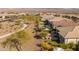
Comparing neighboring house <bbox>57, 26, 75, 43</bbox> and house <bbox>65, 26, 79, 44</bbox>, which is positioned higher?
neighboring house <bbox>57, 26, 75, 43</bbox>

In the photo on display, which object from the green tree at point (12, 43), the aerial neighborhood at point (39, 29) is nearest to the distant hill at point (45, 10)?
the aerial neighborhood at point (39, 29)

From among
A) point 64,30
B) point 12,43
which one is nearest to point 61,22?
point 64,30

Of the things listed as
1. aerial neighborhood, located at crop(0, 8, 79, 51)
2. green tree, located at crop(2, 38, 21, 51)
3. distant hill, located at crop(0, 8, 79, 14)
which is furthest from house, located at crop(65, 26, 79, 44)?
green tree, located at crop(2, 38, 21, 51)

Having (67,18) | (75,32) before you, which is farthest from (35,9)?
(75,32)

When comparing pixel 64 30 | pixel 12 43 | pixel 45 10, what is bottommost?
pixel 12 43

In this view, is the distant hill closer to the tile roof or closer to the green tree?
the tile roof

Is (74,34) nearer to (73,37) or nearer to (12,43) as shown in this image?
(73,37)

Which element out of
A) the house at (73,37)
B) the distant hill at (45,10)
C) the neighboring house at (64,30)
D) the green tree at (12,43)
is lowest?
the green tree at (12,43)

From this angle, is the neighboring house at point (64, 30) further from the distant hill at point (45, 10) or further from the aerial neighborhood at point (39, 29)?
the distant hill at point (45, 10)

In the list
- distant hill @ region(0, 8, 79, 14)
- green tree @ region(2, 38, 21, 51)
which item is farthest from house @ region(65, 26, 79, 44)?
green tree @ region(2, 38, 21, 51)

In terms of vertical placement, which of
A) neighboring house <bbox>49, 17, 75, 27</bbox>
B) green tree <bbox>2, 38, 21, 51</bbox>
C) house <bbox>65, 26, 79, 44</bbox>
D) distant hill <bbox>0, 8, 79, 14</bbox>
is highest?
distant hill <bbox>0, 8, 79, 14</bbox>
